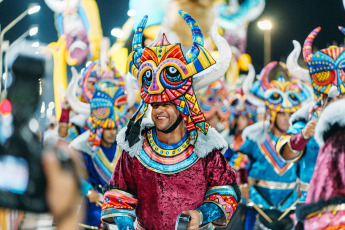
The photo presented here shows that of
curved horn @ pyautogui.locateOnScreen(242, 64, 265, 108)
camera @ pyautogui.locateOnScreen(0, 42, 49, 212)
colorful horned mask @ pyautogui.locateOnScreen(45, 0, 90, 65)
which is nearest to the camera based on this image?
camera @ pyautogui.locateOnScreen(0, 42, 49, 212)

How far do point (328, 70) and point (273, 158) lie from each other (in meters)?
2.20

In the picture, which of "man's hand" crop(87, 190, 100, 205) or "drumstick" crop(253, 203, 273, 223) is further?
"drumstick" crop(253, 203, 273, 223)

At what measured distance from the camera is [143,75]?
3754 millimetres

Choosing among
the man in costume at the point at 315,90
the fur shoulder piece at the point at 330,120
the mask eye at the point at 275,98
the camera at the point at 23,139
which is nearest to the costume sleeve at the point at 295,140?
the man in costume at the point at 315,90

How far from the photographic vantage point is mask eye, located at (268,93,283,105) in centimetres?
674

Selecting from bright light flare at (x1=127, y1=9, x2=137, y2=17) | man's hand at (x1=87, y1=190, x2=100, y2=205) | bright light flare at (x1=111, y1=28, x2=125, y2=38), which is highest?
bright light flare at (x1=127, y1=9, x2=137, y2=17)

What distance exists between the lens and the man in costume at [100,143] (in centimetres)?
585

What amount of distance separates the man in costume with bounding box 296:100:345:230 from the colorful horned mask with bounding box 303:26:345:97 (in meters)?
1.40

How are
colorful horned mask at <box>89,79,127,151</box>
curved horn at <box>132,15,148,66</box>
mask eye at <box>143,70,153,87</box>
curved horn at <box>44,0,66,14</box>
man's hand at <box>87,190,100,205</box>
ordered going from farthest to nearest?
curved horn at <box>44,0,66,14</box> < colorful horned mask at <box>89,79,127,151</box> < man's hand at <box>87,190,100,205</box> < curved horn at <box>132,15,148,66</box> < mask eye at <box>143,70,153,87</box>

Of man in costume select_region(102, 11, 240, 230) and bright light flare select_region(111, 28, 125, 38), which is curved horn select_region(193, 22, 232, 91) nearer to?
man in costume select_region(102, 11, 240, 230)

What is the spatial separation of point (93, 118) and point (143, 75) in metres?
2.54

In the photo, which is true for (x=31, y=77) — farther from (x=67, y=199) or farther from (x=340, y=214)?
(x=340, y=214)

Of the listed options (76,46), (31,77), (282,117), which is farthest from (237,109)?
(76,46)

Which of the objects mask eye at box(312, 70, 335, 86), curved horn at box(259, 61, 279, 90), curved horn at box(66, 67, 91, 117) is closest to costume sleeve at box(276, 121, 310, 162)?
mask eye at box(312, 70, 335, 86)
